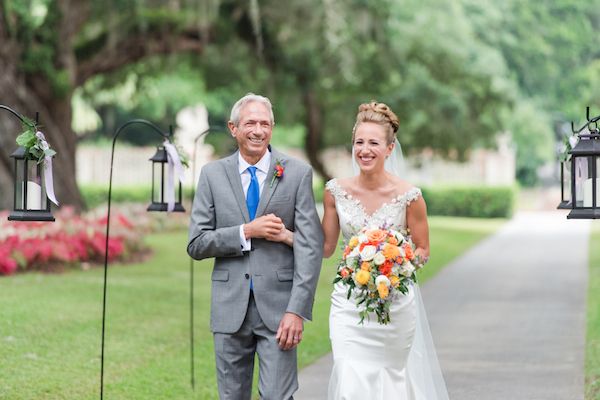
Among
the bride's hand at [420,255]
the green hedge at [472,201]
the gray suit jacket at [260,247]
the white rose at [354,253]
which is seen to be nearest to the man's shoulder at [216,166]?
the gray suit jacket at [260,247]

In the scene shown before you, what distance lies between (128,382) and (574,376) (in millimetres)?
3333

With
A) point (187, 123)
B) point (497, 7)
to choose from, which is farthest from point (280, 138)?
point (497, 7)

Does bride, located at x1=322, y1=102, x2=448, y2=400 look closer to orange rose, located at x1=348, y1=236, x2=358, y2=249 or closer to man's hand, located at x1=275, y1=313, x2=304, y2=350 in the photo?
orange rose, located at x1=348, y1=236, x2=358, y2=249

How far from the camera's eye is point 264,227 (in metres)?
4.91

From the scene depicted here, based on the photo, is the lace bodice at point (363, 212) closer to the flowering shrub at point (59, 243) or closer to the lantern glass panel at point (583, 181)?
the lantern glass panel at point (583, 181)

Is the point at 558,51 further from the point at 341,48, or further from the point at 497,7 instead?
the point at 341,48

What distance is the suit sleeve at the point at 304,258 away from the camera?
16.1 ft

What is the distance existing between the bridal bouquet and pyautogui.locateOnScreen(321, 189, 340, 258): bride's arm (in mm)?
269

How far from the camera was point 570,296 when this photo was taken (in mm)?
14648

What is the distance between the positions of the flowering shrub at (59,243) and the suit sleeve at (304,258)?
9.74 metres

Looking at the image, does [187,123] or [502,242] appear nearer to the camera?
[502,242]

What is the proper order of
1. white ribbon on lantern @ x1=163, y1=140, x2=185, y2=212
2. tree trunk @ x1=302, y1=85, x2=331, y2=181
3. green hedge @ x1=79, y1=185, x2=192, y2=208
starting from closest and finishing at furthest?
white ribbon on lantern @ x1=163, y1=140, x2=185, y2=212 → tree trunk @ x1=302, y1=85, x2=331, y2=181 → green hedge @ x1=79, y1=185, x2=192, y2=208

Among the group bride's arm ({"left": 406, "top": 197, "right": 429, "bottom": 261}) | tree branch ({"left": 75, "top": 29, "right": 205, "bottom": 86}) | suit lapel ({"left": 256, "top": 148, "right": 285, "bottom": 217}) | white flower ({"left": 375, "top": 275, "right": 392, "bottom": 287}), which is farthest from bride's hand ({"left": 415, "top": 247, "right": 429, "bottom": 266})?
tree branch ({"left": 75, "top": 29, "right": 205, "bottom": 86})

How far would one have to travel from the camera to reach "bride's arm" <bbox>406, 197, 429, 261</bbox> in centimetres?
550
